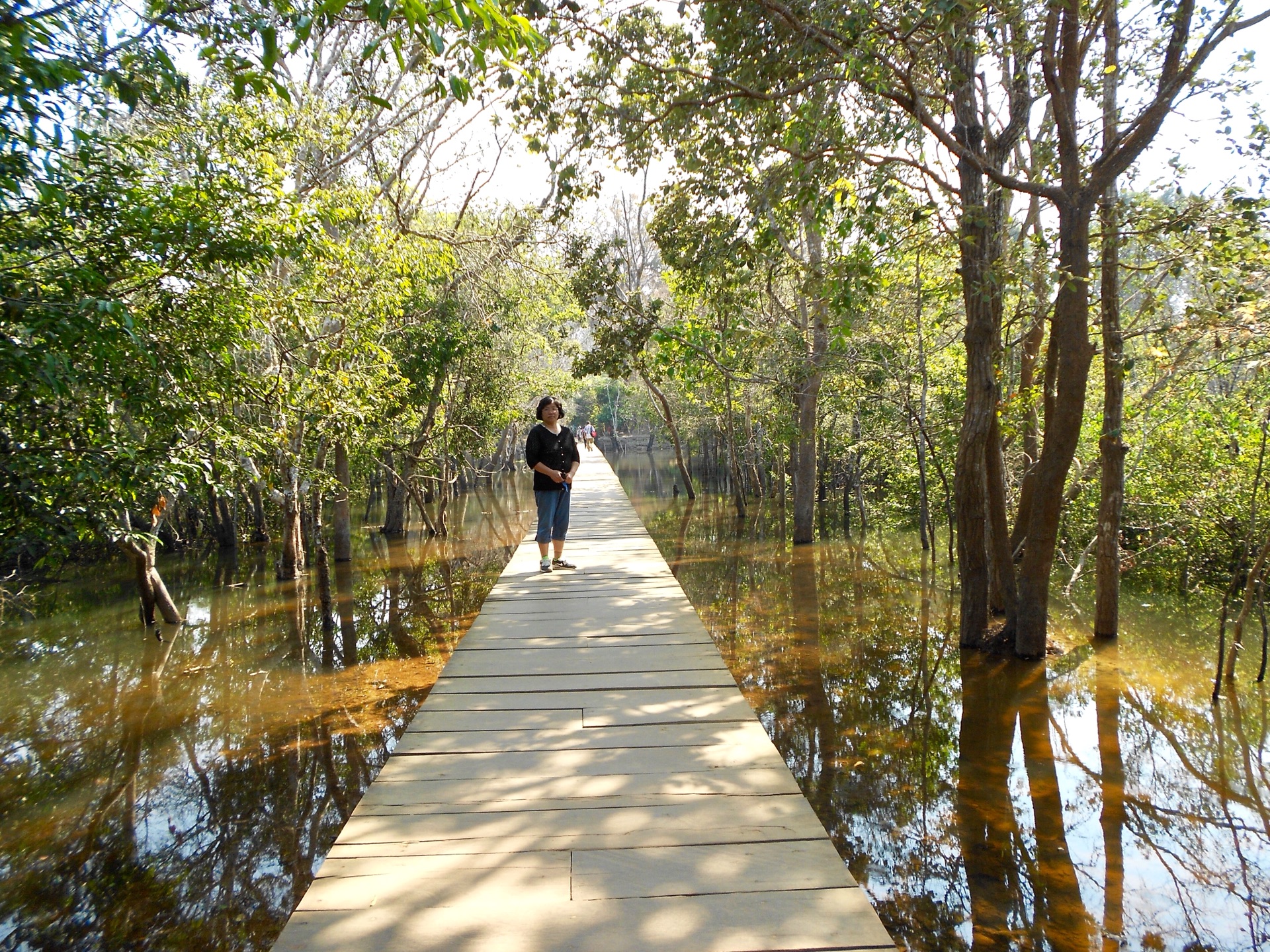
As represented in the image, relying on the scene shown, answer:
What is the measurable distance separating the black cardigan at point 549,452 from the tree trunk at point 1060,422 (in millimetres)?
3672

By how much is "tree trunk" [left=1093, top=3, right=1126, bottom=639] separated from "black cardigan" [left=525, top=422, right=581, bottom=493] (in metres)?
4.30

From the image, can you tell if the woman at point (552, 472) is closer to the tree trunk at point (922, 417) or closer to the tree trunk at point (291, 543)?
the tree trunk at point (922, 417)

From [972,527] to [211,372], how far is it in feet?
19.6

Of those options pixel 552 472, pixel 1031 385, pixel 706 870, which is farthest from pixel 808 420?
pixel 706 870

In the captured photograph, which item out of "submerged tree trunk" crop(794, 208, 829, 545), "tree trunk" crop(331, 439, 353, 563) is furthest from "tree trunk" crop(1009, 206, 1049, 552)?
"tree trunk" crop(331, 439, 353, 563)

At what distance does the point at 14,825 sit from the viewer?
5.00 metres

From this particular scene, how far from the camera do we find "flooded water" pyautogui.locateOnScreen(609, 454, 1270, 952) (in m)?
3.79

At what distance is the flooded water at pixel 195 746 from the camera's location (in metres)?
4.12

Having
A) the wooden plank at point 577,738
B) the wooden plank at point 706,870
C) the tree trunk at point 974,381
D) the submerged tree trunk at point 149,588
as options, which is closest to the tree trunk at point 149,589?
the submerged tree trunk at point 149,588

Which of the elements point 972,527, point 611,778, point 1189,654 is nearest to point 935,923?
point 611,778

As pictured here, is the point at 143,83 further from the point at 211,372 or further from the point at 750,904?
the point at 750,904

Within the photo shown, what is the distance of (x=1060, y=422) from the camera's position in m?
6.27

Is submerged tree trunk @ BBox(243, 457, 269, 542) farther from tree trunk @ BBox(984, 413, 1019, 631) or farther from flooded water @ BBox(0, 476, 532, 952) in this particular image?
tree trunk @ BBox(984, 413, 1019, 631)

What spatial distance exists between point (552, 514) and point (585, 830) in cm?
475
